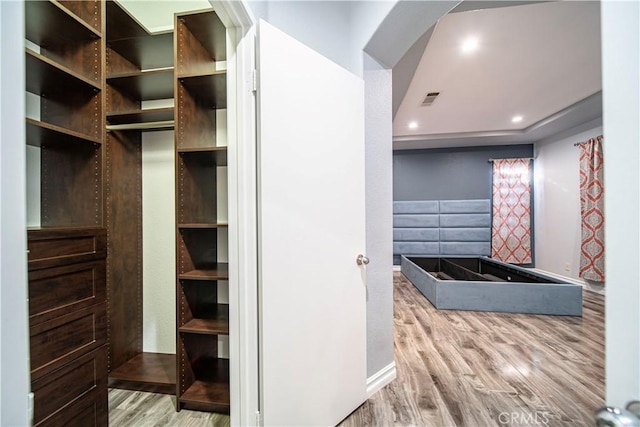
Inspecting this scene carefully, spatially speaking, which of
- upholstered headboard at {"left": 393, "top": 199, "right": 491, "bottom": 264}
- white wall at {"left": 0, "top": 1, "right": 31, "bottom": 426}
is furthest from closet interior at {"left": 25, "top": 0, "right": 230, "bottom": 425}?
upholstered headboard at {"left": 393, "top": 199, "right": 491, "bottom": 264}

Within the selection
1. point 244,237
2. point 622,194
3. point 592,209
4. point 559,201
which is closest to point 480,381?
point 244,237

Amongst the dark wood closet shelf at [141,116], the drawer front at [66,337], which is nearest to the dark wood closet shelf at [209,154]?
the dark wood closet shelf at [141,116]

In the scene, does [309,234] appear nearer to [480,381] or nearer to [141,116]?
[141,116]

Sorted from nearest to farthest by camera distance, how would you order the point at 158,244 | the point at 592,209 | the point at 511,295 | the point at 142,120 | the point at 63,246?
1. the point at 63,246
2. the point at 142,120
3. the point at 158,244
4. the point at 511,295
5. the point at 592,209

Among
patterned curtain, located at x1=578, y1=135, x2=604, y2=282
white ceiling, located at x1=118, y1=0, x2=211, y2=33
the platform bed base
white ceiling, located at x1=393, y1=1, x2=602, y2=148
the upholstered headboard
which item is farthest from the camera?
the upholstered headboard

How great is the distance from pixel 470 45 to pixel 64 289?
10.8 feet

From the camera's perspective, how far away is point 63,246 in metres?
1.22

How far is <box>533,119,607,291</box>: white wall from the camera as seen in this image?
4531 millimetres

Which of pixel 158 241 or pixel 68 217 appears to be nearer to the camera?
pixel 68 217

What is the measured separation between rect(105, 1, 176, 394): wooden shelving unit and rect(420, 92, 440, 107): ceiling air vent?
2946 mm

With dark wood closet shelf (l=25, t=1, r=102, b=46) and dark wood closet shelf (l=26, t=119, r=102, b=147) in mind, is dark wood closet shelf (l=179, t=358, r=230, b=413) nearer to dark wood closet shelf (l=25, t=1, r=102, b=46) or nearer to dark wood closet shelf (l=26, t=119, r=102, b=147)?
dark wood closet shelf (l=26, t=119, r=102, b=147)

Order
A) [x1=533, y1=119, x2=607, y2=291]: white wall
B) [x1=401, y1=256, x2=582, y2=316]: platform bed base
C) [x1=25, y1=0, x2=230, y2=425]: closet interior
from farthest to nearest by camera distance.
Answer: [x1=533, y1=119, x2=607, y2=291]: white wall
[x1=401, y1=256, x2=582, y2=316]: platform bed base
[x1=25, y1=0, x2=230, y2=425]: closet interior

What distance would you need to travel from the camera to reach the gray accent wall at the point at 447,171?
5805 mm

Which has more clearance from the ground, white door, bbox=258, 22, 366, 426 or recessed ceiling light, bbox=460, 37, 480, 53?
recessed ceiling light, bbox=460, 37, 480, 53
